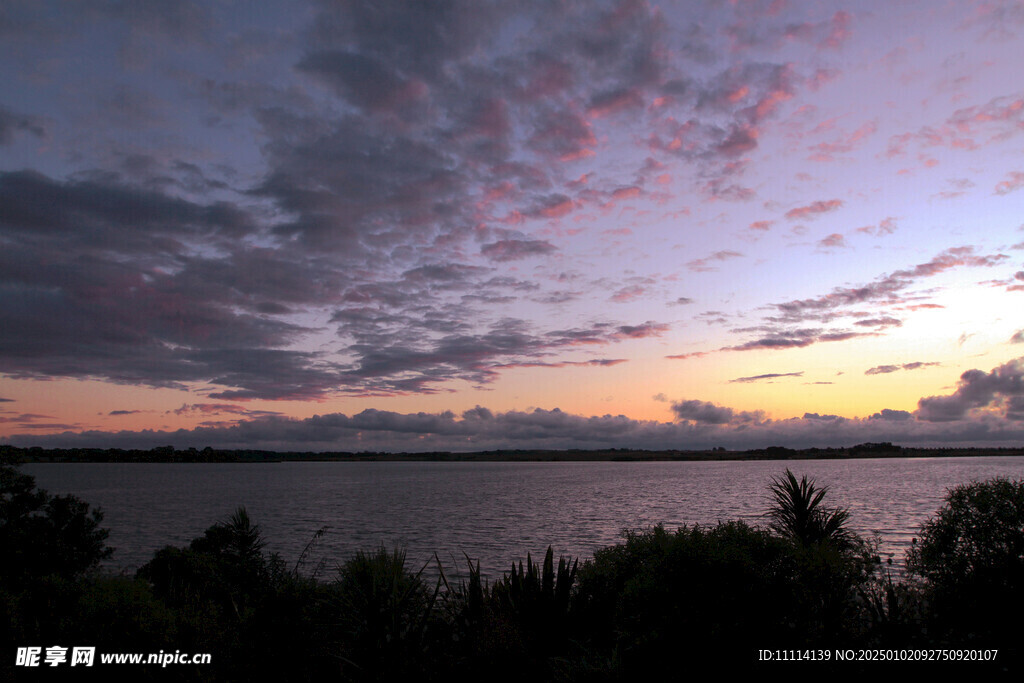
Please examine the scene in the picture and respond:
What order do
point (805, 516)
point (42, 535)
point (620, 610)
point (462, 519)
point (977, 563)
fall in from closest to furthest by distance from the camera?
point (620, 610)
point (977, 563)
point (805, 516)
point (42, 535)
point (462, 519)

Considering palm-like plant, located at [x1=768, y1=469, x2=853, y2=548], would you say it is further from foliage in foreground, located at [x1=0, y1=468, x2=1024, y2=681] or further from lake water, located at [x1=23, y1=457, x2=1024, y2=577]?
lake water, located at [x1=23, y1=457, x2=1024, y2=577]

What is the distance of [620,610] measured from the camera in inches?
446

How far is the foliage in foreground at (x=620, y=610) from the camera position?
374 inches

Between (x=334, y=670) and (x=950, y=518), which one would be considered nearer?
(x=334, y=670)

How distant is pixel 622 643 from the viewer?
1002 cm

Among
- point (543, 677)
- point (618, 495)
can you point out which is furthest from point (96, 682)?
point (618, 495)

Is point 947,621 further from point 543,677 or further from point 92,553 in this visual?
point 92,553

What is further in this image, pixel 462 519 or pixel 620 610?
pixel 462 519

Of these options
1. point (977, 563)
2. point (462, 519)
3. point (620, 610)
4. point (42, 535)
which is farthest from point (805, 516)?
point (462, 519)

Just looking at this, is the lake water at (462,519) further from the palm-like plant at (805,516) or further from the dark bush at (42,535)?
the palm-like plant at (805,516)

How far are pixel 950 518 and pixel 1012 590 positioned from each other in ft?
6.78

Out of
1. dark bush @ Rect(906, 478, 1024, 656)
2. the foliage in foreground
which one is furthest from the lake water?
dark bush @ Rect(906, 478, 1024, 656)

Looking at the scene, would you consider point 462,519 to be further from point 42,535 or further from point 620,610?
point 620,610

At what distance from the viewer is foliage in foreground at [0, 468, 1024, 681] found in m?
9.50
